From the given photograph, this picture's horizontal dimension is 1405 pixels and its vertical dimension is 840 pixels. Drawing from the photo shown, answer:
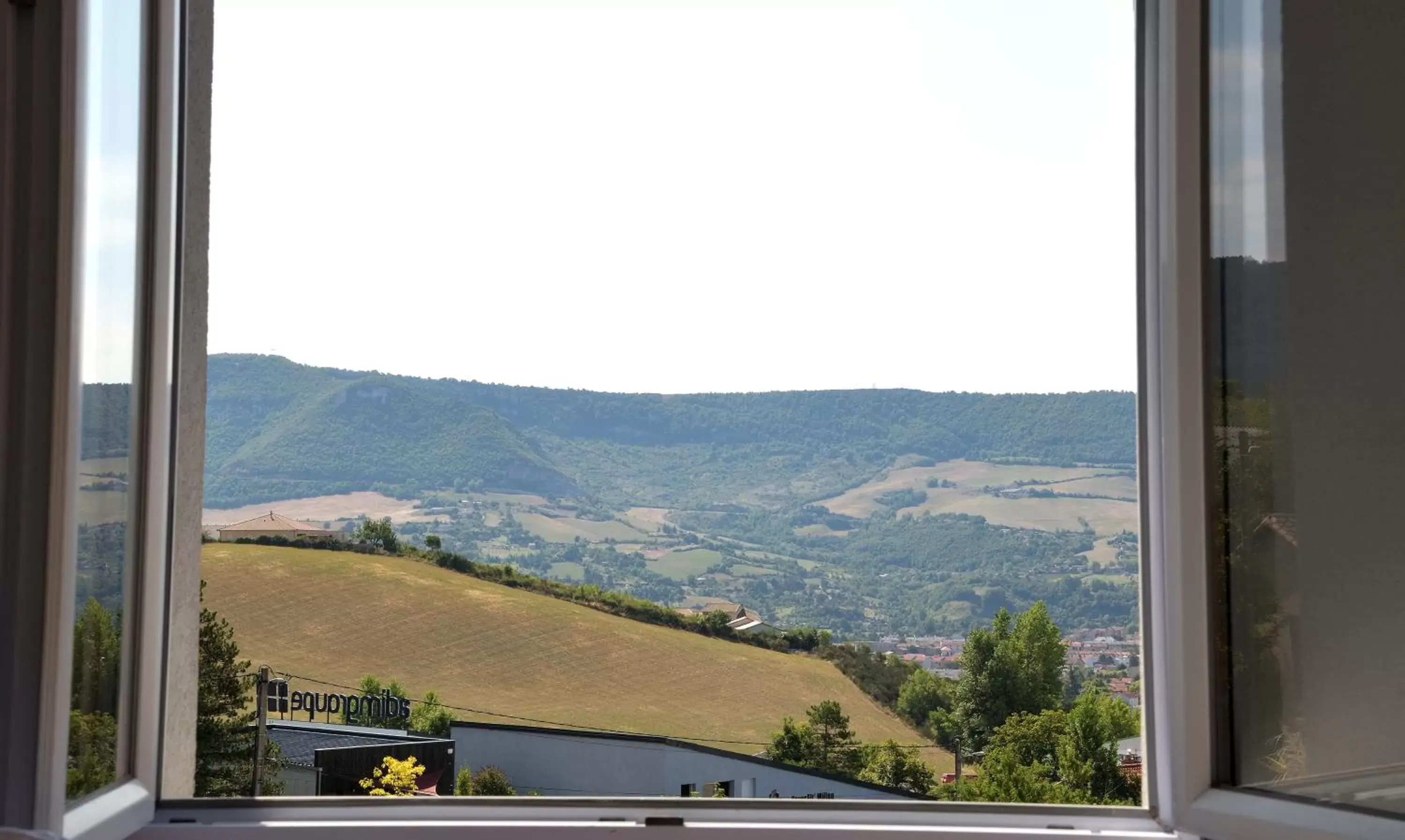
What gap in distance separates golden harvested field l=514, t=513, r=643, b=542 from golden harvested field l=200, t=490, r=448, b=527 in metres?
0.20

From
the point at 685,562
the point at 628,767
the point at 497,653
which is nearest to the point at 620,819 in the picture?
the point at 628,767

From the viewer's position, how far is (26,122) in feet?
5.50

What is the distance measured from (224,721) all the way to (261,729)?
8cm

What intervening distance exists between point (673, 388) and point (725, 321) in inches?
7.9

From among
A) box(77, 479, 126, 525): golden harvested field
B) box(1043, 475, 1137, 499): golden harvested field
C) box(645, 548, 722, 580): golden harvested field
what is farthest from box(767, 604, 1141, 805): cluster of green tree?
box(77, 479, 126, 525): golden harvested field

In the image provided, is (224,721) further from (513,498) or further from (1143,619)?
(1143,619)

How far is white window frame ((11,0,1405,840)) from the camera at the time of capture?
2033 millimetres

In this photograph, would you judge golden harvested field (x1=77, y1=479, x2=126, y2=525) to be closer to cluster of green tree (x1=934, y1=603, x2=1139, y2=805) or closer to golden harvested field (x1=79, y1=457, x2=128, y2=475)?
golden harvested field (x1=79, y1=457, x2=128, y2=475)

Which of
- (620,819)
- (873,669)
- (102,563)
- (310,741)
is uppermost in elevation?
(102,563)

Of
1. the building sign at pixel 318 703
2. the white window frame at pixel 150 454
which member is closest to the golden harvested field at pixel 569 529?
the building sign at pixel 318 703

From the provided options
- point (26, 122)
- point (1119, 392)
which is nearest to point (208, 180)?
point (26, 122)

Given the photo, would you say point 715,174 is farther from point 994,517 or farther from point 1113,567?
point 1113,567

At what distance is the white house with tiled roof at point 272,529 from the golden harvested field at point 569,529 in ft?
1.42

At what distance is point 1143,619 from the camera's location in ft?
7.14
